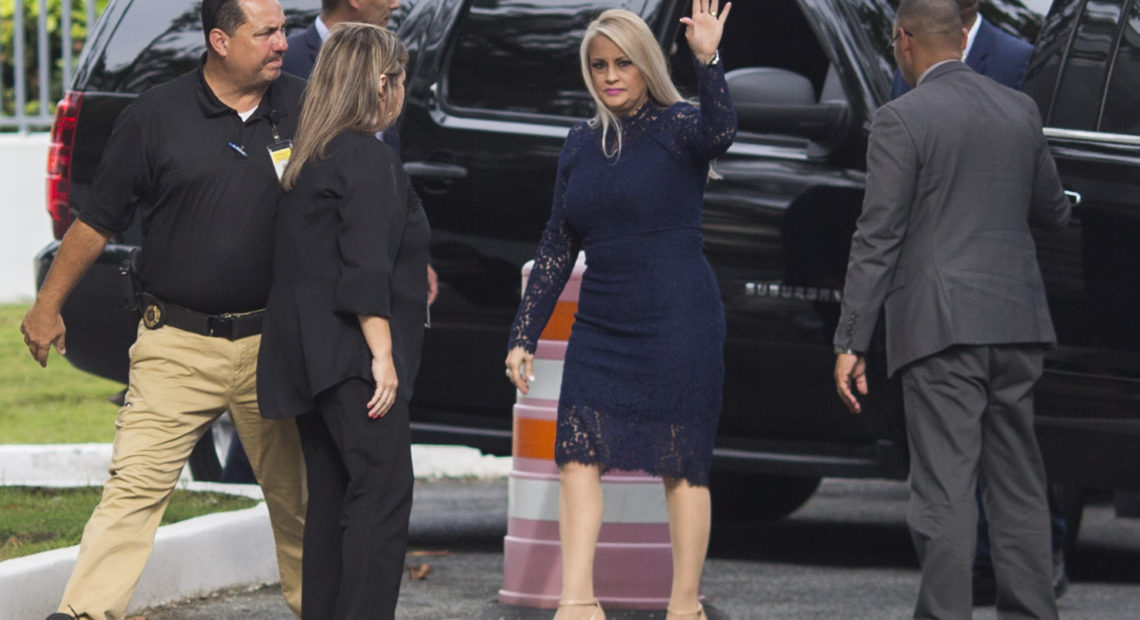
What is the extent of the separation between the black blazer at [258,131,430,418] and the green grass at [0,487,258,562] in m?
1.43

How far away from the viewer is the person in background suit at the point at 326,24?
19.1 ft

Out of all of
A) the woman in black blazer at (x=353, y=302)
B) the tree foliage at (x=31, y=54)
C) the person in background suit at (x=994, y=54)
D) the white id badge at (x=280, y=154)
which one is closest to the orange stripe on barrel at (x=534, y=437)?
the woman in black blazer at (x=353, y=302)

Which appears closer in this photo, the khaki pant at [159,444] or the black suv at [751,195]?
the khaki pant at [159,444]

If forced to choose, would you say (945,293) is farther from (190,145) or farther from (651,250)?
(190,145)

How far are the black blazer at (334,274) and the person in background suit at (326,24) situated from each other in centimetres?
117

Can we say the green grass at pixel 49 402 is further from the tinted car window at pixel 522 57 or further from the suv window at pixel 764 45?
the suv window at pixel 764 45

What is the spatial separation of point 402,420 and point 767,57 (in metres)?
2.79

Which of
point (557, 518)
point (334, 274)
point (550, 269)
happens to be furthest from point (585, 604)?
point (334, 274)

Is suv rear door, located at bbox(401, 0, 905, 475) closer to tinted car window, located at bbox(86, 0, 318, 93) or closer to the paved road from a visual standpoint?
the paved road

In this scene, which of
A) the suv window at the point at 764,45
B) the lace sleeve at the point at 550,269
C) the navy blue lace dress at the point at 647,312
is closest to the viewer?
the navy blue lace dress at the point at 647,312

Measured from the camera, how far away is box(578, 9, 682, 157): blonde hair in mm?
4996

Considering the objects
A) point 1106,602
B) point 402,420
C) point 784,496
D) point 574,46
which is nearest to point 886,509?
point 784,496

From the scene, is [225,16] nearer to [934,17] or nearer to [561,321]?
[561,321]

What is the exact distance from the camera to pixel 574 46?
21.3ft
